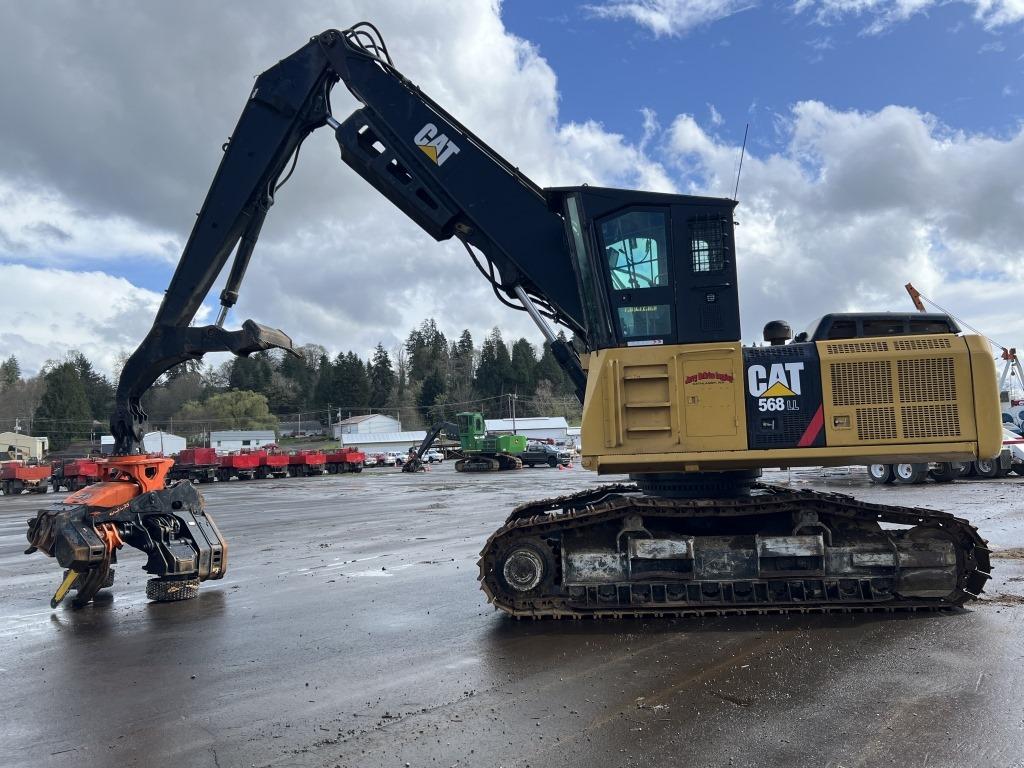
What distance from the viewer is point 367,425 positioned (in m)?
111

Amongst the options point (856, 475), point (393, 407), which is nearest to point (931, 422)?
point (856, 475)

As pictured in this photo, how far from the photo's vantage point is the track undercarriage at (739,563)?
7211mm

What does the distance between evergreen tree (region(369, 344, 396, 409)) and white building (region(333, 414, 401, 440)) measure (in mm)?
7724

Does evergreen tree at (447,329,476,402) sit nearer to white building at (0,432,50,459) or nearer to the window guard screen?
white building at (0,432,50,459)

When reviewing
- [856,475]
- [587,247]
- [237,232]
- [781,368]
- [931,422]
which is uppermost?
[237,232]

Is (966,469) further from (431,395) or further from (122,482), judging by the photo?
(431,395)

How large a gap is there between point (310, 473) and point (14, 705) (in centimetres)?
4512

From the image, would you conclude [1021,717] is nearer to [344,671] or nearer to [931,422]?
[931,422]

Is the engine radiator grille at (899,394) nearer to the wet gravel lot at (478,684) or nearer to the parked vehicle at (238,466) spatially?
the wet gravel lot at (478,684)

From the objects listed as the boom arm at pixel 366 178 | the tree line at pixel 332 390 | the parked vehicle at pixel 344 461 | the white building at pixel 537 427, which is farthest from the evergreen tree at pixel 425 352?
the boom arm at pixel 366 178

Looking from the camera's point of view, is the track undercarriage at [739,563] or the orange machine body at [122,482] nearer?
the track undercarriage at [739,563]

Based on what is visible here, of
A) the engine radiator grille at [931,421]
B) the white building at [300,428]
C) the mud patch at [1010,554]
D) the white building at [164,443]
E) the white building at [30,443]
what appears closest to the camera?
the engine radiator grille at [931,421]

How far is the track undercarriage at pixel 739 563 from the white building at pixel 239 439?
87.4m

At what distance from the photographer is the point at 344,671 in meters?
5.96
